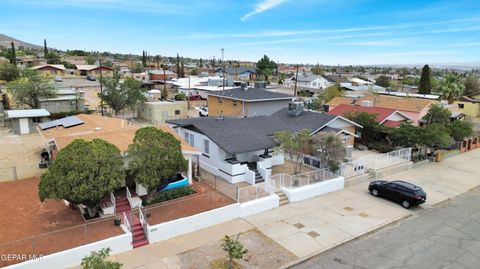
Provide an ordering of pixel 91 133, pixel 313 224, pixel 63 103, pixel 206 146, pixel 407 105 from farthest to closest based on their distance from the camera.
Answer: pixel 63 103 → pixel 407 105 → pixel 206 146 → pixel 91 133 → pixel 313 224

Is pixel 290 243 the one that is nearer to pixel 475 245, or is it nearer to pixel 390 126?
pixel 475 245

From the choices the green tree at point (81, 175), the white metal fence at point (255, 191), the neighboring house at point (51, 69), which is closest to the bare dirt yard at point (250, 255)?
the white metal fence at point (255, 191)

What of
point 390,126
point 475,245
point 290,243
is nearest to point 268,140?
point 290,243

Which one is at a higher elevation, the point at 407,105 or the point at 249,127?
the point at 407,105

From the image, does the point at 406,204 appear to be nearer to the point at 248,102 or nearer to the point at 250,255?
the point at 250,255

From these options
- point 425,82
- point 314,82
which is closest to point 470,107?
point 425,82
